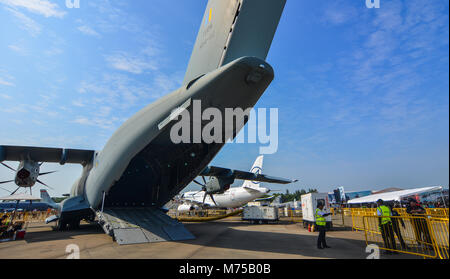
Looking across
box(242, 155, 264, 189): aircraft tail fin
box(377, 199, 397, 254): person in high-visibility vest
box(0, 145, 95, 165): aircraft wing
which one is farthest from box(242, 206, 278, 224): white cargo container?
box(0, 145, 95, 165): aircraft wing

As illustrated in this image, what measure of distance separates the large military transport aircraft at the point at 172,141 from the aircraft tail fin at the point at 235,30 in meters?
0.02

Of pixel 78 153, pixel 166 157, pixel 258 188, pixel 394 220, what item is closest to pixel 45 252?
pixel 166 157

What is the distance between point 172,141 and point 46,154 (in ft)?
26.8

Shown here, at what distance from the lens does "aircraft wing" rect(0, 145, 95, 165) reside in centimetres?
1096

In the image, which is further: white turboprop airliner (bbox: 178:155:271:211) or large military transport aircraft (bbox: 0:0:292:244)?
white turboprop airliner (bbox: 178:155:271:211)

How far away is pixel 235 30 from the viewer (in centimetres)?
548

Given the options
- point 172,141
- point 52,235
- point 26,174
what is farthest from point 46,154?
point 172,141

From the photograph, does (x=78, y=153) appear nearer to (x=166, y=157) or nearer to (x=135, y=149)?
(x=166, y=157)

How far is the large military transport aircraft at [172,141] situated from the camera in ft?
18.3

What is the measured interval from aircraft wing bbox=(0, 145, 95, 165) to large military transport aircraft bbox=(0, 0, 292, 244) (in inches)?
1.5
